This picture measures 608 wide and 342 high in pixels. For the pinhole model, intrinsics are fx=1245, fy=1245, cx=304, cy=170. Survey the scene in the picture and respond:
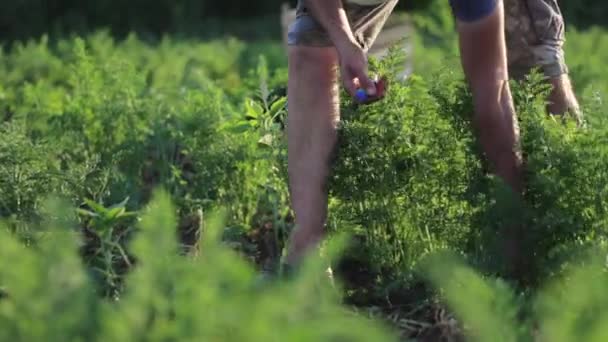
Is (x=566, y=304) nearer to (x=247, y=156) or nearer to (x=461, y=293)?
(x=461, y=293)

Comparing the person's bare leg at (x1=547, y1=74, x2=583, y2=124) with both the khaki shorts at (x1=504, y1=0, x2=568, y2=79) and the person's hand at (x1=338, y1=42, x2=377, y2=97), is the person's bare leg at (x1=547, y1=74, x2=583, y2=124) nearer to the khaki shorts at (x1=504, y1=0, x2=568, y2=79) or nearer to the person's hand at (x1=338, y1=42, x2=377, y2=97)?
the khaki shorts at (x1=504, y1=0, x2=568, y2=79)

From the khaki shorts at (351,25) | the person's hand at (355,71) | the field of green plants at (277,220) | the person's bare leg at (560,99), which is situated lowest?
the field of green plants at (277,220)

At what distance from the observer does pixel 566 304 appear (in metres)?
2.11

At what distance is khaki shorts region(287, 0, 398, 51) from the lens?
3.49m

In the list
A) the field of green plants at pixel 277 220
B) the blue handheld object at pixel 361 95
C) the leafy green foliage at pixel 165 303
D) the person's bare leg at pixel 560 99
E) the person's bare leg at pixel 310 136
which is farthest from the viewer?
the person's bare leg at pixel 560 99

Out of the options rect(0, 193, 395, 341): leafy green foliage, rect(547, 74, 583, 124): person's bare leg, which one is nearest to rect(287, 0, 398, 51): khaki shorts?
rect(547, 74, 583, 124): person's bare leg

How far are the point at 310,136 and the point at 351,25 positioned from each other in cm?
40

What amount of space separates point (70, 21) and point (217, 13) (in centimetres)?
270

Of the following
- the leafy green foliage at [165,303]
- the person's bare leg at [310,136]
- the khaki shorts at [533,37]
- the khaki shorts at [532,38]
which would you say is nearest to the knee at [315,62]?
the person's bare leg at [310,136]

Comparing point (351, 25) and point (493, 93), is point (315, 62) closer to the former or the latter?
point (351, 25)

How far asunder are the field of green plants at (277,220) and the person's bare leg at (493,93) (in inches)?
1.7

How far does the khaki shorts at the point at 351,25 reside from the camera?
11.5ft

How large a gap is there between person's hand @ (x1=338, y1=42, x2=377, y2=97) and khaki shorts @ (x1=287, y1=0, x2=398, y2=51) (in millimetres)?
191

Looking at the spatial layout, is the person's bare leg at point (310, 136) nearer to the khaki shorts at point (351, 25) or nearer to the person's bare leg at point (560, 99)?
the khaki shorts at point (351, 25)
